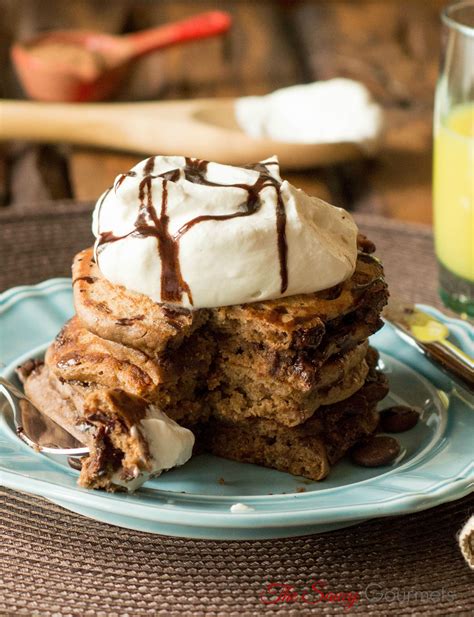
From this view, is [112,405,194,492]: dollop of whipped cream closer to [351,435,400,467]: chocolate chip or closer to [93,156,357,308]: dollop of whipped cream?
[93,156,357,308]: dollop of whipped cream

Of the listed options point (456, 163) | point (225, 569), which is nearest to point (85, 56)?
point (456, 163)

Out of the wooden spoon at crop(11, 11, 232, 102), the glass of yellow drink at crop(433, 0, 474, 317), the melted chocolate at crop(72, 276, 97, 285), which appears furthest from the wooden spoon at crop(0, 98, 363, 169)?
the melted chocolate at crop(72, 276, 97, 285)

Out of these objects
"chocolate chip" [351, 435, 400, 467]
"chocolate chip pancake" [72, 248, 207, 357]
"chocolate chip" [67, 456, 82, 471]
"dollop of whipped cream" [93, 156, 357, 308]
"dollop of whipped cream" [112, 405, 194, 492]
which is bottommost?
"chocolate chip" [351, 435, 400, 467]

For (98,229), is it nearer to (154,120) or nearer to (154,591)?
(154,591)

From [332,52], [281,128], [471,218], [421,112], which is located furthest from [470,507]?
[332,52]

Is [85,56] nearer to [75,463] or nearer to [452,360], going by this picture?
[452,360]

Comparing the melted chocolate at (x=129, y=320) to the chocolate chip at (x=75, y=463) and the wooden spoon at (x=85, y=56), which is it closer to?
the chocolate chip at (x=75, y=463)

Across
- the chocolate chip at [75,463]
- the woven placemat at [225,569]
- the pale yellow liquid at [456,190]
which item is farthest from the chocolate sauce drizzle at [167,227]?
the pale yellow liquid at [456,190]
